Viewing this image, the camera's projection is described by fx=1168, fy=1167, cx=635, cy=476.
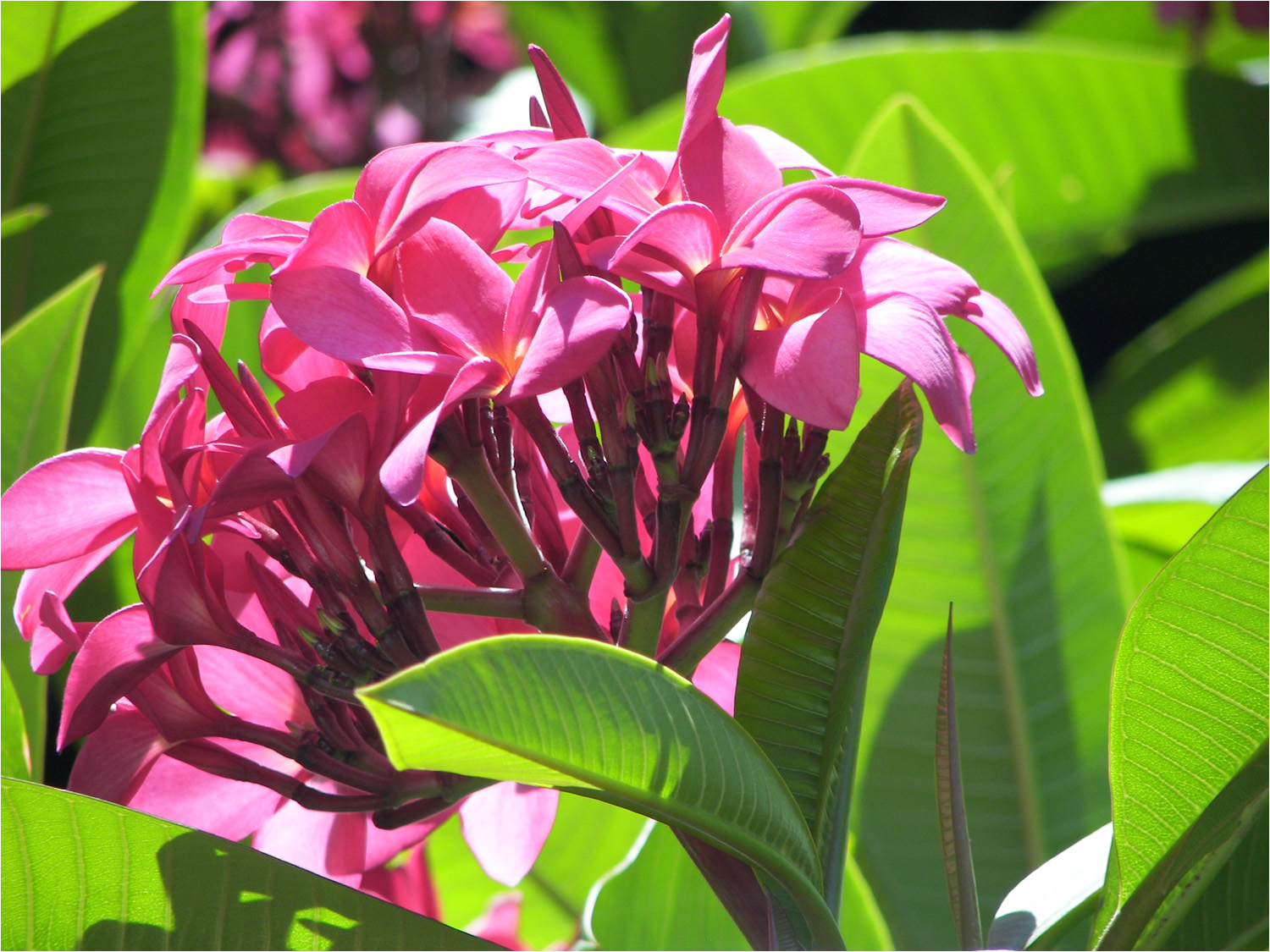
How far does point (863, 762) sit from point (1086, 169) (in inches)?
40.3

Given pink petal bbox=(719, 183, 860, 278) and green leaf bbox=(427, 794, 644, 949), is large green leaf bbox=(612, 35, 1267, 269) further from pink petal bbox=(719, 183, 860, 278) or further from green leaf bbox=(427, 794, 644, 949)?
pink petal bbox=(719, 183, 860, 278)

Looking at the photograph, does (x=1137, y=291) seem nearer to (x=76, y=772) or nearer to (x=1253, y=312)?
(x=1253, y=312)

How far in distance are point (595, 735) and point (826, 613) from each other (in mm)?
130

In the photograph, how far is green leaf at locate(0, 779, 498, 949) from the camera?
490mm

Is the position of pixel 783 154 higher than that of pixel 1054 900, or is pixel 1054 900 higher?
pixel 783 154

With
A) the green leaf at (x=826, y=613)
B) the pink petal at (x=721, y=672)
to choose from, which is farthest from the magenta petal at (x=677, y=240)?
the pink petal at (x=721, y=672)

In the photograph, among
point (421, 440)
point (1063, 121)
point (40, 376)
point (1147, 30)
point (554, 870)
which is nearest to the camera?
point (421, 440)

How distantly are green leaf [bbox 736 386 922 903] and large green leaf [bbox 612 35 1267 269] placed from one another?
2.64 ft

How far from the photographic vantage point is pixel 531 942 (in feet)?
3.46

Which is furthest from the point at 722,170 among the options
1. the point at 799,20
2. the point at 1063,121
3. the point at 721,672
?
the point at 799,20

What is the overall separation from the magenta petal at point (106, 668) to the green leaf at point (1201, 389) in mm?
1417

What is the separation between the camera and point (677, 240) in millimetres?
463

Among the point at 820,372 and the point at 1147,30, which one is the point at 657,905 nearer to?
the point at 820,372

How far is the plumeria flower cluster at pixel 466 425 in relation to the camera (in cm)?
45
